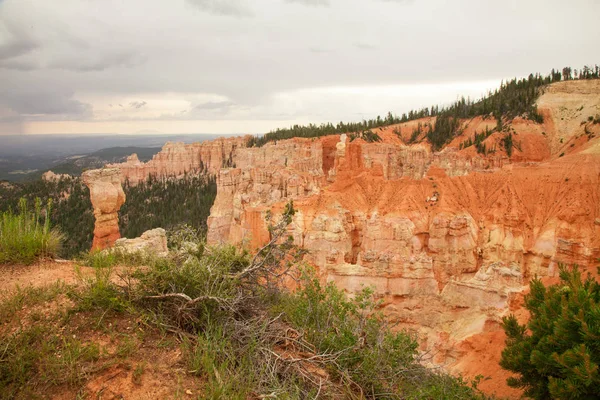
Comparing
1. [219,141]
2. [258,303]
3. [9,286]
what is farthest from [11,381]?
[219,141]

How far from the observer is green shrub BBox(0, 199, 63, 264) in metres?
5.96

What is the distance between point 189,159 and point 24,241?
86715 millimetres

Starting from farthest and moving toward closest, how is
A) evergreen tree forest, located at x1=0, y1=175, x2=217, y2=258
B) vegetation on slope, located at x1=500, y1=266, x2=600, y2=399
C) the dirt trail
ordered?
evergreen tree forest, located at x1=0, y1=175, x2=217, y2=258
vegetation on slope, located at x1=500, y1=266, x2=600, y2=399
the dirt trail

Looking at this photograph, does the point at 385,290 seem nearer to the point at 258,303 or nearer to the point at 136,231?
the point at 258,303

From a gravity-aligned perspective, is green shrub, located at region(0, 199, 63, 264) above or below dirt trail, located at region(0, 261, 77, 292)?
above

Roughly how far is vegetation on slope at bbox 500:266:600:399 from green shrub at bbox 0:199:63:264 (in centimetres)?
865

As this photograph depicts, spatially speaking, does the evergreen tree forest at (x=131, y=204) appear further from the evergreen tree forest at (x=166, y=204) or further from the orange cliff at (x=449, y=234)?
the orange cliff at (x=449, y=234)

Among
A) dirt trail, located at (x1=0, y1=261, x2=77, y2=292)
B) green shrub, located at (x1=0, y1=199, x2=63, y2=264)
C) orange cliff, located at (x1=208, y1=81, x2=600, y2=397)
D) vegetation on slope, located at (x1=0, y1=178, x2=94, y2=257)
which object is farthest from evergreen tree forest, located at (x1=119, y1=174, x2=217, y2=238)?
dirt trail, located at (x1=0, y1=261, x2=77, y2=292)

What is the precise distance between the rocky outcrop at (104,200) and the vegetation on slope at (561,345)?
14383mm

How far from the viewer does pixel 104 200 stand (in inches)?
588

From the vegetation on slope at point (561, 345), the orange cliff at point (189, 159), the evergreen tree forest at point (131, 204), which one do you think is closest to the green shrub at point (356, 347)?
the vegetation on slope at point (561, 345)

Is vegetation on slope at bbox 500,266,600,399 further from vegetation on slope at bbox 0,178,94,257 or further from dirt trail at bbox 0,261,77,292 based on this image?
vegetation on slope at bbox 0,178,94,257

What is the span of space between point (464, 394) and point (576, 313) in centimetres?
308

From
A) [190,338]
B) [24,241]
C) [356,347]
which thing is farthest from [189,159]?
[356,347]
